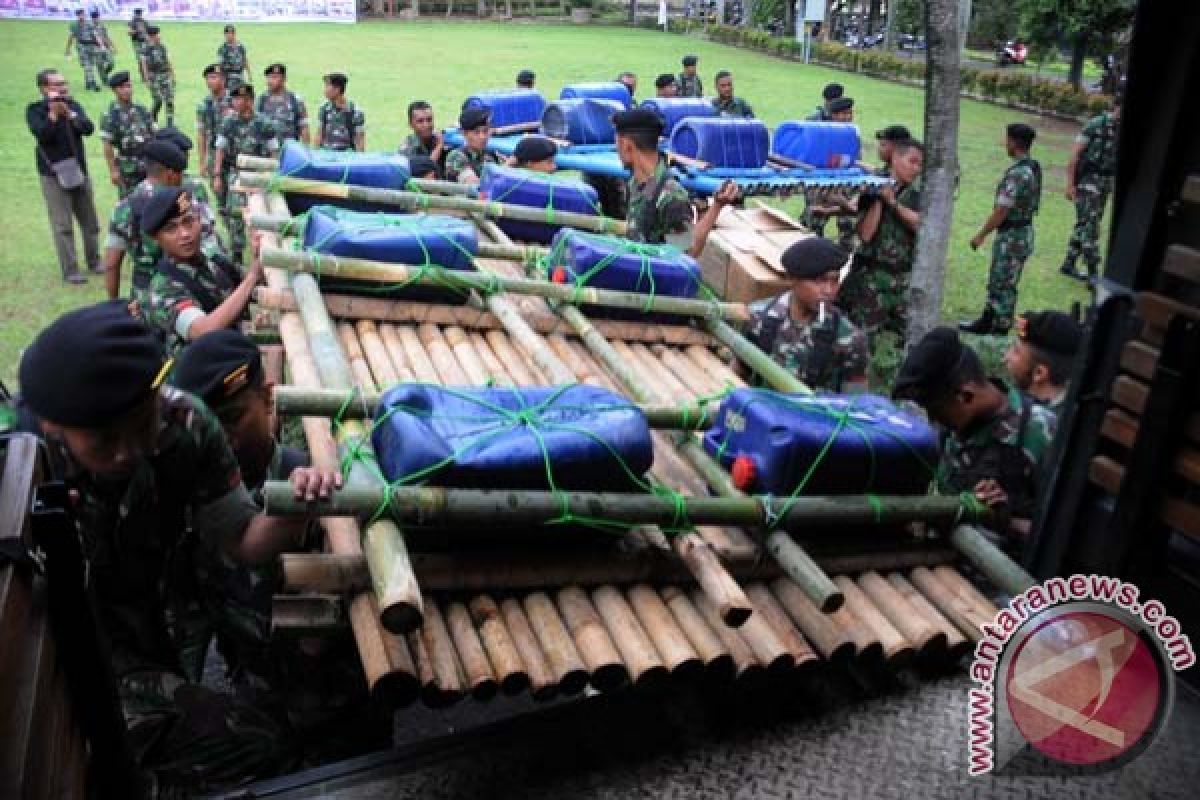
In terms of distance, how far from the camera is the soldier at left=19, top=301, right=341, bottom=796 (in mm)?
2281

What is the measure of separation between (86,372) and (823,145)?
9.70 m

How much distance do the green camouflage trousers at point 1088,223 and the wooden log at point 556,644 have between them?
10.1 m

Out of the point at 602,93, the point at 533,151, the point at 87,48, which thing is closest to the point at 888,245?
the point at 533,151

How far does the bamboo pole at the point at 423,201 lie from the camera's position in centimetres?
577

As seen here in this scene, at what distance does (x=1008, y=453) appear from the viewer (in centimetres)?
352

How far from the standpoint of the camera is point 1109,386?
7.73 ft

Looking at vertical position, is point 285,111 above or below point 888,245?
above

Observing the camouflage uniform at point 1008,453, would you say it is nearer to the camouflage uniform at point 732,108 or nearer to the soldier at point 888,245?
the soldier at point 888,245

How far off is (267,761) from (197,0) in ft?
124

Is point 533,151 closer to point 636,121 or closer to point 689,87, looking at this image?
point 636,121

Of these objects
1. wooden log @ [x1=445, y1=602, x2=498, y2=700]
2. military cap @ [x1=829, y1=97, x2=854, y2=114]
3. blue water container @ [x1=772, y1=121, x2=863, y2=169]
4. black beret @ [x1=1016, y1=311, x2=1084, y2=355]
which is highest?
black beret @ [x1=1016, y1=311, x2=1084, y2=355]

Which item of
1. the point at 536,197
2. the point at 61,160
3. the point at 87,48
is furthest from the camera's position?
the point at 87,48

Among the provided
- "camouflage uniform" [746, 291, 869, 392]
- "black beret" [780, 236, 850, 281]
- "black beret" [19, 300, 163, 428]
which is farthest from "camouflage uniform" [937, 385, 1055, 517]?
"black beret" [19, 300, 163, 428]

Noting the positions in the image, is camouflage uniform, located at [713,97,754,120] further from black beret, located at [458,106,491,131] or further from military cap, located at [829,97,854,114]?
black beret, located at [458,106,491,131]
